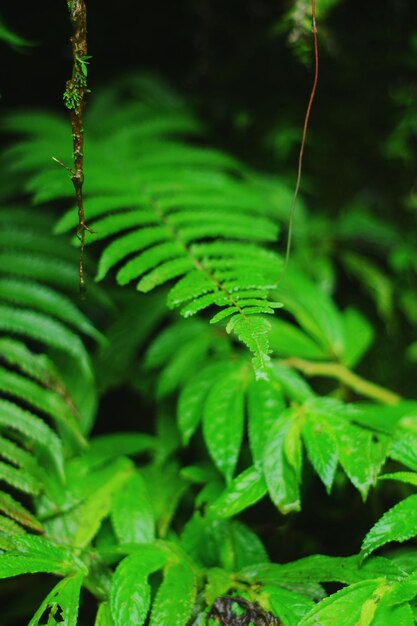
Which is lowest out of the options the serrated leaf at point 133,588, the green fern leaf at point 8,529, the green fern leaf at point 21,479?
the serrated leaf at point 133,588

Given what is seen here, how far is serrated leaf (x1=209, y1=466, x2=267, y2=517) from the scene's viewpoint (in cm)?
130

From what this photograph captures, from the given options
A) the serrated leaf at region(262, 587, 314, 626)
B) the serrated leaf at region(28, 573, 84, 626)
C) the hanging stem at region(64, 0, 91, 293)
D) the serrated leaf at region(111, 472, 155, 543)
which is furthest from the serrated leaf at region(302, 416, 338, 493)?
the hanging stem at region(64, 0, 91, 293)

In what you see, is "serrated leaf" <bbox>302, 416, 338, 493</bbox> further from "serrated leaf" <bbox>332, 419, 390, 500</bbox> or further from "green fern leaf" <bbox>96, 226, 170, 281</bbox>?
"green fern leaf" <bbox>96, 226, 170, 281</bbox>

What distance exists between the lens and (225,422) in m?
1.50

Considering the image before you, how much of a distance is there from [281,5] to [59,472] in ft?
7.74

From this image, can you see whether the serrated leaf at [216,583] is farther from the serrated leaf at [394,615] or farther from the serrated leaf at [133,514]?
the serrated leaf at [394,615]

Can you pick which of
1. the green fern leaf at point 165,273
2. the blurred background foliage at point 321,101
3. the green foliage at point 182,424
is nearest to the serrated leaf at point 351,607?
the green foliage at point 182,424

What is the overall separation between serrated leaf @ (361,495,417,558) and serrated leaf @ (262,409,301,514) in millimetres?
192

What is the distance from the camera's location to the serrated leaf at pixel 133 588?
113cm

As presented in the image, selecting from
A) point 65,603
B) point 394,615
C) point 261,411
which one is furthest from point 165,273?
point 394,615

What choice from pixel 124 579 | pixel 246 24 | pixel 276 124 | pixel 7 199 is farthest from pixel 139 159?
pixel 124 579

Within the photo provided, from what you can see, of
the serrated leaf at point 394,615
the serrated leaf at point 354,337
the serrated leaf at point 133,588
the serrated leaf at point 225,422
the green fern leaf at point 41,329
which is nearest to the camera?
the serrated leaf at point 394,615

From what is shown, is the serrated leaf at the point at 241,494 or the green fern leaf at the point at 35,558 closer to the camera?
the green fern leaf at the point at 35,558

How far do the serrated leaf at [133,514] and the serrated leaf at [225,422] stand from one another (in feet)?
0.84
